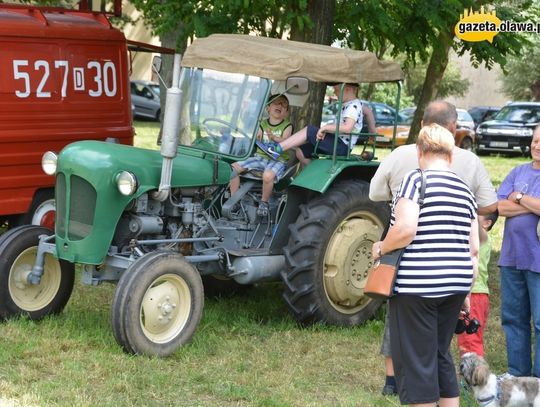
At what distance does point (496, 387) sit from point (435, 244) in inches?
40.0

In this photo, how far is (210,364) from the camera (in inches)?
263

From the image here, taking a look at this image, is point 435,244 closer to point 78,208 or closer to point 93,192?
point 93,192

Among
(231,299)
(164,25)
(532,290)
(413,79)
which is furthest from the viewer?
(413,79)

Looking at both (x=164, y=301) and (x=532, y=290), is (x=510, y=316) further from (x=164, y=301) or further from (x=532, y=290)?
(x=164, y=301)

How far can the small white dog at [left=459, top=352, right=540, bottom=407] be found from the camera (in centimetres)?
524

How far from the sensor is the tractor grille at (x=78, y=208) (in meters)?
6.91

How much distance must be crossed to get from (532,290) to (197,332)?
2493 millimetres

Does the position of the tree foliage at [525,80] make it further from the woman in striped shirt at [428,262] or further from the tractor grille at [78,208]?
the woman in striped shirt at [428,262]

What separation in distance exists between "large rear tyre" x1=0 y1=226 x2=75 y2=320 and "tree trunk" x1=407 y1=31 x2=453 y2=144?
16.0 ft

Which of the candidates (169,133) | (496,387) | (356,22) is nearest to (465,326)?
(496,387)

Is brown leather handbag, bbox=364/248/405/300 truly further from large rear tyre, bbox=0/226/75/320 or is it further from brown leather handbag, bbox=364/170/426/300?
large rear tyre, bbox=0/226/75/320

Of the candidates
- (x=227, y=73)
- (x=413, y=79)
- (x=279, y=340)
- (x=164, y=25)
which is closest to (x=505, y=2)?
(x=164, y=25)

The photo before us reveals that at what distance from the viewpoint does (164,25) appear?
10.2 m

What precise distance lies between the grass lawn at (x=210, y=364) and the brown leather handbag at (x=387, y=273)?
4.46ft
